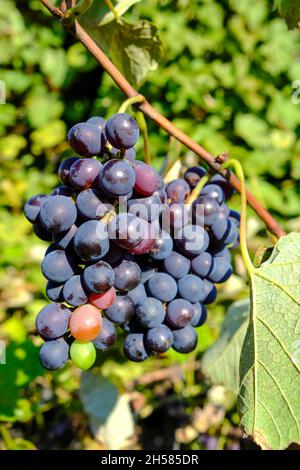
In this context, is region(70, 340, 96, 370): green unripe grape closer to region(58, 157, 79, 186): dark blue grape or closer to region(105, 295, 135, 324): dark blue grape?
region(105, 295, 135, 324): dark blue grape

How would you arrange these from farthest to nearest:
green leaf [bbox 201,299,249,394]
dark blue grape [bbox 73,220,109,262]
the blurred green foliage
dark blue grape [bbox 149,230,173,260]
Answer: the blurred green foliage < green leaf [bbox 201,299,249,394] < dark blue grape [bbox 149,230,173,260] < dark blue grape [bbox 73,220,109,262]

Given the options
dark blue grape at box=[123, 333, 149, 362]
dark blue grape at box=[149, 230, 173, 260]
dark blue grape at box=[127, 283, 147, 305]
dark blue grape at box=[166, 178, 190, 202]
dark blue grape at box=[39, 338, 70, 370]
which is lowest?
dark blue grape at box=[123, 333, 149, 362]

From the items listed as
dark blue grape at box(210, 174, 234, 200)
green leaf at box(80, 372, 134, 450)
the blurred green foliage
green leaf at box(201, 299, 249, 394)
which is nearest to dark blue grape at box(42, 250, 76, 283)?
dark blue grape at box(210, 174, 234, 200)

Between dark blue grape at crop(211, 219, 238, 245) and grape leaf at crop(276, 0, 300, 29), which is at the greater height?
grape leaf at crop(276, 0, 300, 29)

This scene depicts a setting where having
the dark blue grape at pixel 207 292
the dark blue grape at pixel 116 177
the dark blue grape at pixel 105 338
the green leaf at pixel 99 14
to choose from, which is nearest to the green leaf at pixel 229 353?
the dark blue grape at pixel 207 292

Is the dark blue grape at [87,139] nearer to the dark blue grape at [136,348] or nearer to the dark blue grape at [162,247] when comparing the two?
the dark blue grape at [162,247]

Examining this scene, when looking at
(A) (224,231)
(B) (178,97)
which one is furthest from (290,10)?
(B) (178,97)
